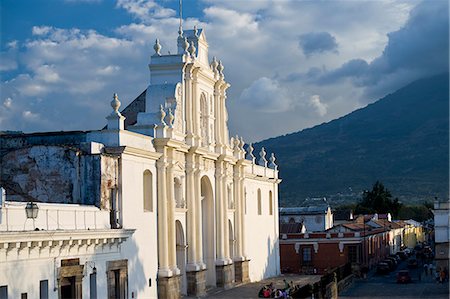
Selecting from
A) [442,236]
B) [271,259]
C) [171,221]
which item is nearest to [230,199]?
[271,259]

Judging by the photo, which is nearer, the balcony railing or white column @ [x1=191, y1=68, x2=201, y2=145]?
the balcony railing

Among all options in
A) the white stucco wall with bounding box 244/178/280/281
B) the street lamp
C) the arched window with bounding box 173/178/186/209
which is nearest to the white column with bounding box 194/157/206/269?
the arched window with bounding box 173/178/186/209

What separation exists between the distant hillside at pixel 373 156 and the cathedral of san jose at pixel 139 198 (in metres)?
106

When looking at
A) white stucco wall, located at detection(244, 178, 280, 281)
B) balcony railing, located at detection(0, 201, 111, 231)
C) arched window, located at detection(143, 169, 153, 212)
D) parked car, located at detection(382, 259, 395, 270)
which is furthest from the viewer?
parked car, located at detection(382, 259, 395, 270)

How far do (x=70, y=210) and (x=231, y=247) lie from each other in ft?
63.4

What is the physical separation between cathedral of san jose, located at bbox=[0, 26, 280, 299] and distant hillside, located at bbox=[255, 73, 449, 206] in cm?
10606

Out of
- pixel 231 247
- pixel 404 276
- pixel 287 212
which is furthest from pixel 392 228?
pixel 231 247

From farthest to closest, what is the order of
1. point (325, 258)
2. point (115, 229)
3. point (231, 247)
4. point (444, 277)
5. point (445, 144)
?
point (445, 144) < point (325, 258) < point (444, 277) < point (231, 247) < point (115, 229)

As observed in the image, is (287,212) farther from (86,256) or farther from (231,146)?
(86,256)

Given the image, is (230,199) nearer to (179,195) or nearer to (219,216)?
(219,216)

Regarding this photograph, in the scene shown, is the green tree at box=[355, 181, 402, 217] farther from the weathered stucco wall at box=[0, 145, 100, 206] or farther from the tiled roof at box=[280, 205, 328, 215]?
the weathered stucco wall at box=[0, 145, 100, 206]

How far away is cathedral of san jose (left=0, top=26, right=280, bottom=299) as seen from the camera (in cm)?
2255

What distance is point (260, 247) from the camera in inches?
1896

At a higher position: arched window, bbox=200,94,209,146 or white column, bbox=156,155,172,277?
arched window, bbox=200,94,209,146
